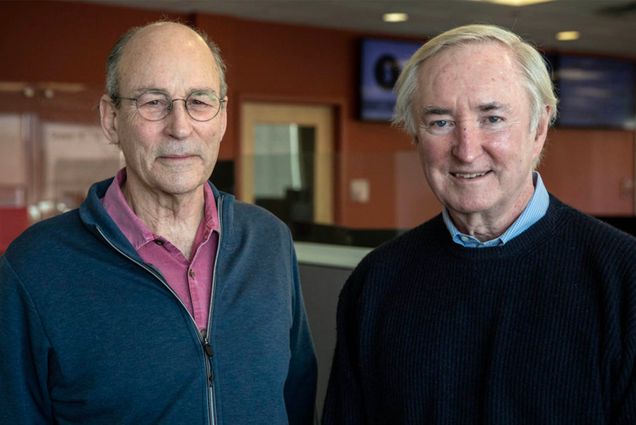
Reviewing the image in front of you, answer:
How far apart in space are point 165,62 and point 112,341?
1.60 ft

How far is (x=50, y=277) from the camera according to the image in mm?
1458

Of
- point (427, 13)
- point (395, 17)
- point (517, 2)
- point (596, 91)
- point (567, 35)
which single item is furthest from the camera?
point (596, 91)

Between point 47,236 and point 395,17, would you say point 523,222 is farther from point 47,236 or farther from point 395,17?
point 395,17

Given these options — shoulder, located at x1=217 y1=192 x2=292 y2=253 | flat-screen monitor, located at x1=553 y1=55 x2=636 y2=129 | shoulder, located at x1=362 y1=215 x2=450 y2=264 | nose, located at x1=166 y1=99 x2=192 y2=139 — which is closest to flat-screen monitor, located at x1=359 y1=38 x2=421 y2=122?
flat-screen monitor, located at x1=553 y1=55 x2=636 y2=129

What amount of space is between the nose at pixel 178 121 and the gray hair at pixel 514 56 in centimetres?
38

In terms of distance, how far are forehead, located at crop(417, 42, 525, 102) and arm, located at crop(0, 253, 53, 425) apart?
74 centimetres

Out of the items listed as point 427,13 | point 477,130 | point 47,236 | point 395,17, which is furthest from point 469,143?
point 395,17

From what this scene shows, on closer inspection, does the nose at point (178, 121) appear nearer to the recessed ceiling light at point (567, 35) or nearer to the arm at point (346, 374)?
the arm at point (346, 374)

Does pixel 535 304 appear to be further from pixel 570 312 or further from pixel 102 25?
pixel 102 25

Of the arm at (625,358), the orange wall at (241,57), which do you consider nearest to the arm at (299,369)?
the arm at (625,358)

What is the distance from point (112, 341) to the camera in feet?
4.80

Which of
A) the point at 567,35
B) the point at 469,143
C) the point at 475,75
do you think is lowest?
the point at 469,143

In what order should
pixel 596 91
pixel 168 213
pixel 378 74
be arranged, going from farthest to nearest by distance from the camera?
pixel 596 91
pixel 378 74
pixel 168 213

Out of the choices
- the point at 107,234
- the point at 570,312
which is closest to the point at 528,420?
the point at 570,312
